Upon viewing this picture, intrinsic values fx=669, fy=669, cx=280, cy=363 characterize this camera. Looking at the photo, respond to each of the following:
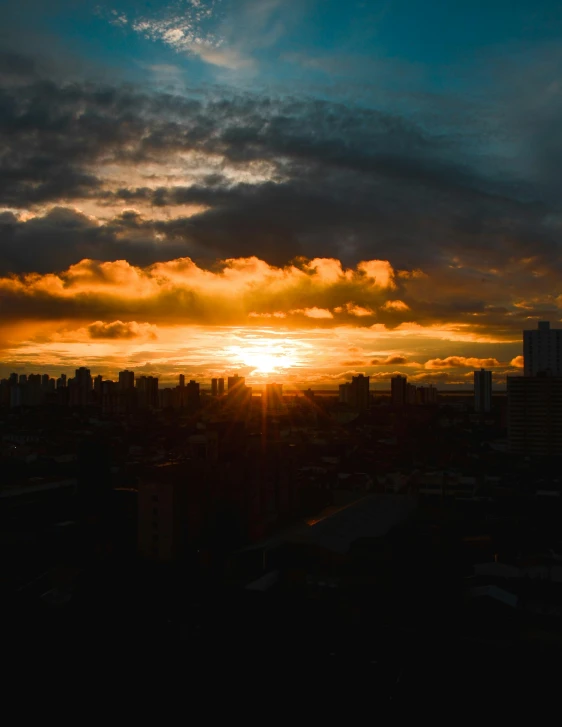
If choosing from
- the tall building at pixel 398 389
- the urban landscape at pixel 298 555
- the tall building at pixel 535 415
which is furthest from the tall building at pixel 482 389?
the urban landscape at pixel 298 555

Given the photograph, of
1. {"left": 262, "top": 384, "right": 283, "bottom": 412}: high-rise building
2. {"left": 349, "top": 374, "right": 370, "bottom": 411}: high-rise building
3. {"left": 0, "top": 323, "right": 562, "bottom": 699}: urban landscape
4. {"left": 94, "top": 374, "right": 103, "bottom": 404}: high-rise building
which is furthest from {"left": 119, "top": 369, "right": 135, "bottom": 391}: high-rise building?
{"left": 0, "top": 323, "right": 562, "bottom": 699}: urban landscape

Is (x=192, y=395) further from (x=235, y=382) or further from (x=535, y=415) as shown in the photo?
(x=535, y=415)

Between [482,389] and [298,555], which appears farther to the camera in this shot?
[482,389]

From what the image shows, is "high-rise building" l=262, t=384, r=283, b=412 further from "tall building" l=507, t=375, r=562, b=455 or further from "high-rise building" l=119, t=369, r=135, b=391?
"tall building" l=507, t=375, r=562, b=455

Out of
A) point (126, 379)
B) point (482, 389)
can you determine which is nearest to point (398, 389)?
point (482, 389)

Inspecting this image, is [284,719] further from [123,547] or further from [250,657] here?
[123,547]

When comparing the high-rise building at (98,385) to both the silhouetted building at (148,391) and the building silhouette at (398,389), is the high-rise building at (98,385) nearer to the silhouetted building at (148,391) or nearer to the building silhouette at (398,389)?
the silhouetted building at (148,391)

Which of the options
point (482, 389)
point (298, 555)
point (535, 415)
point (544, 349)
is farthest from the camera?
point (482, 389)
